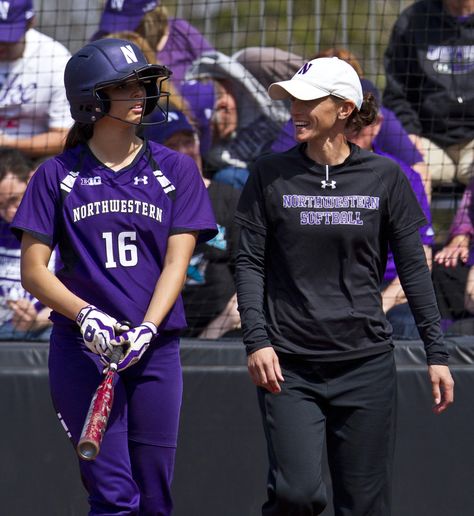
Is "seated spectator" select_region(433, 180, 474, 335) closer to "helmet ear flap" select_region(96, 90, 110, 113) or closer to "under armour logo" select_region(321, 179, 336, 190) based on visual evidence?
"under armour logo" select_region(321, 179, 336, 190)

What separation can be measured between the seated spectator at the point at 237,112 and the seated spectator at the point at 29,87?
0.90 meters

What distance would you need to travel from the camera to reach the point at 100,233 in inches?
130

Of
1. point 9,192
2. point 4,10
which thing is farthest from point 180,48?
point 9,192

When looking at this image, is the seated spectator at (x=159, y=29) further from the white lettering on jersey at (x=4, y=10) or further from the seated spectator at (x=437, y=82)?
the seated spectator at (x=437, y=82)

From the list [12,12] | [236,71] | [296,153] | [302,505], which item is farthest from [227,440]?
[12,12]

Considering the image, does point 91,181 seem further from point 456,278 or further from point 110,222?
point 456,278

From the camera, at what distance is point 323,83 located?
10.9 feet

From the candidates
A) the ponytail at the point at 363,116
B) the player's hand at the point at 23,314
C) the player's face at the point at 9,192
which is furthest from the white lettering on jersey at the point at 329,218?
the player's face at the point at 9,192

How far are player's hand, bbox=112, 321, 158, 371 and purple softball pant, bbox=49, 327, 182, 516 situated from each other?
0.18 metres

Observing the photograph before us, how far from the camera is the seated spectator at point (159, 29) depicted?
6.48 meters

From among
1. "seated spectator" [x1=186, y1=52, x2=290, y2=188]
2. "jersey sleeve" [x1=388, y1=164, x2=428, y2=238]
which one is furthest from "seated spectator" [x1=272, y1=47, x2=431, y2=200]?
"jersey sleeve" [x1=388, y1=164, x2=428, y2=238]

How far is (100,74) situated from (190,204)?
1.80 feet

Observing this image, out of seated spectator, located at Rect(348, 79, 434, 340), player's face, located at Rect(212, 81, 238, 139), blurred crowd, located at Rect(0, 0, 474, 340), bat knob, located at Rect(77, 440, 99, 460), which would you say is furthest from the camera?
player's face, located at Rect(212, 81, 238, 139)

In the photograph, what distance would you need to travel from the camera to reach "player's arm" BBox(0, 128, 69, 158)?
20.3ft
